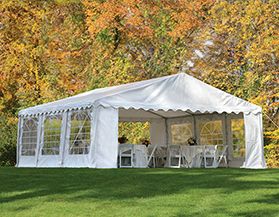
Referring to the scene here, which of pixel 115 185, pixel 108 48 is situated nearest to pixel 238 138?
pixel 115 185

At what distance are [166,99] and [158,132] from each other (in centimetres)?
497

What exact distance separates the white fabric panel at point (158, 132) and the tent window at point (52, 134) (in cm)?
457

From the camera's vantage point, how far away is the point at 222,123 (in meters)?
18.7

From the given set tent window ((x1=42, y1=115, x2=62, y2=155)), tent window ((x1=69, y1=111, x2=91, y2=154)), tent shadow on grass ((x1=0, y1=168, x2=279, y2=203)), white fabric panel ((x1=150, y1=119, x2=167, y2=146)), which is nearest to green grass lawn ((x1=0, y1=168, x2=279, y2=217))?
tent shadow on grass ((x1=0, y1=168, x2=279, y2=203))

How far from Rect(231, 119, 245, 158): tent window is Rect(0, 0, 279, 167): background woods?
4729mm

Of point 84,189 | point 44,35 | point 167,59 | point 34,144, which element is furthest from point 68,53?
point 84,189

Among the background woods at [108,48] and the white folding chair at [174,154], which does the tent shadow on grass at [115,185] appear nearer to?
the white folding chair at [174,154]

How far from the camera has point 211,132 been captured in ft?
62.8

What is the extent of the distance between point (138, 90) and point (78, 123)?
5.93 feet

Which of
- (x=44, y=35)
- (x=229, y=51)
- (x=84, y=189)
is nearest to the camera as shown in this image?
(x=84, y=189)

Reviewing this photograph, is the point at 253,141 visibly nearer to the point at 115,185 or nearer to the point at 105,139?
the point at 105,139

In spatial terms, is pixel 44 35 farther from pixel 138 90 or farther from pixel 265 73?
pixel 138 90

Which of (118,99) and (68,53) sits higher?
(68,53)

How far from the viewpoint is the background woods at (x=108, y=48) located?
2398 cm
